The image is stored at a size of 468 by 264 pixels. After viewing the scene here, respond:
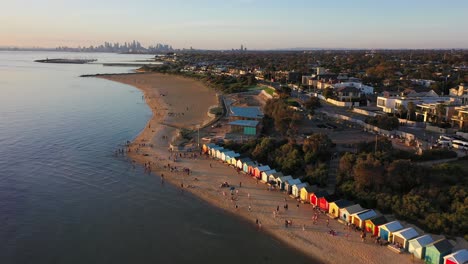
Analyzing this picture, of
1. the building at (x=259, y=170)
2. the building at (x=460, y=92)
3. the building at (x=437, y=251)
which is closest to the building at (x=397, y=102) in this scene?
the building at (x=460, y=92)

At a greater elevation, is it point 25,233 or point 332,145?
point 332,145

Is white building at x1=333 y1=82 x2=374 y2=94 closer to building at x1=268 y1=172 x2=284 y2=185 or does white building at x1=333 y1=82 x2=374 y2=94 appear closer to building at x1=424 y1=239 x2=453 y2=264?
building at x1=268 y1=172 x2=284 y2=185

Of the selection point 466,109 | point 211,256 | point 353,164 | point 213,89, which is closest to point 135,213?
point 211,256

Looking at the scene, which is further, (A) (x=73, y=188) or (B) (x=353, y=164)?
(A) (x=73, y=188)

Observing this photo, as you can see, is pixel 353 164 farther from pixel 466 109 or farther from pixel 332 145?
pixel 466 109

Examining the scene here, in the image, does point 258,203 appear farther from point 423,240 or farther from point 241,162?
point 423,240
